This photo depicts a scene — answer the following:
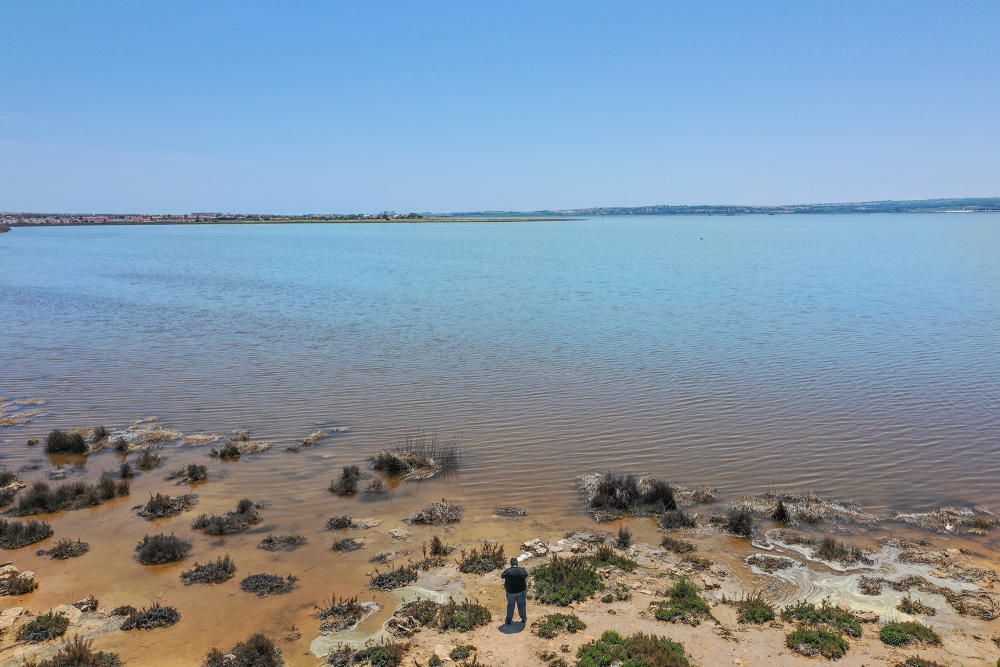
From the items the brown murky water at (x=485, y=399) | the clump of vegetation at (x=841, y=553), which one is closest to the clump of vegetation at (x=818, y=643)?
the clump of vegetation at (x=841, y=553)

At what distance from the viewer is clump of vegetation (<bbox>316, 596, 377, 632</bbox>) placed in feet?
32.2

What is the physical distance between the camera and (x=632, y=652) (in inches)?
344

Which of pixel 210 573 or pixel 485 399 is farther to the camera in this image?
pixel 485 399

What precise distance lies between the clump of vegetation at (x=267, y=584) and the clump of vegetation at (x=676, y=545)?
6.86m

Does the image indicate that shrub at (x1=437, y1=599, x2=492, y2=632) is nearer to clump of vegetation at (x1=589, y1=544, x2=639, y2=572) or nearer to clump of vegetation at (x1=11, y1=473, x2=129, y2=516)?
clump of vegetation at (x1=589, y1=544, x2=639, y2=572)

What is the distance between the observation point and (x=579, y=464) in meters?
16.1

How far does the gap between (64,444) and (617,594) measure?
15.1m

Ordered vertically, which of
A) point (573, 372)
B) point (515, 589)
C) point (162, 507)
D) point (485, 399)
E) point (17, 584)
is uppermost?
point (515, 589)

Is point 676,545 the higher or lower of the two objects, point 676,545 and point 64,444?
the lower

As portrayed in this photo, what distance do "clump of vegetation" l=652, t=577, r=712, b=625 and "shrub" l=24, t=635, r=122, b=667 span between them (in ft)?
25.8

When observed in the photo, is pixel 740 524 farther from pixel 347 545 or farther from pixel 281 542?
pixel 281 542

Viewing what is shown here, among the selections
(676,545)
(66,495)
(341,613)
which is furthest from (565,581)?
(66,495)

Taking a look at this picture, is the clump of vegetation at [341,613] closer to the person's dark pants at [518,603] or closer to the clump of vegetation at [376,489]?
the person's dark pants at [518,603]

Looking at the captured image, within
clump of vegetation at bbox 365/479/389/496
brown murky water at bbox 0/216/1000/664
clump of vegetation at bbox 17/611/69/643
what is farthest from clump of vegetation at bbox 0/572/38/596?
clump of vegetation at bbox 365/479/389/496
